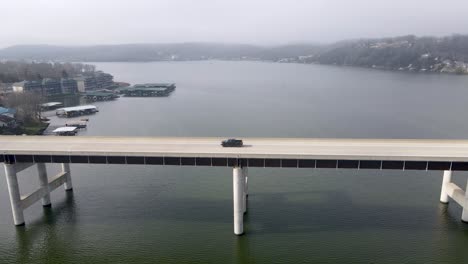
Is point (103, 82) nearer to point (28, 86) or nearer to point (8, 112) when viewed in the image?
point (28, 86)

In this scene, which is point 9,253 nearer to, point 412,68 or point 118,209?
point 118,209

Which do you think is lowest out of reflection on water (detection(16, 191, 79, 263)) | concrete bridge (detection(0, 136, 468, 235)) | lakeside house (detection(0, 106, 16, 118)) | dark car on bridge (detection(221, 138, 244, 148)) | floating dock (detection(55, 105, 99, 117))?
reflection on water (detection(16, 191, 79, 263))

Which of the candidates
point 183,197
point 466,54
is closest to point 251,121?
point 183,197

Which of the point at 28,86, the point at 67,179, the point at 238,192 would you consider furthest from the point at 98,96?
the point at 238,192

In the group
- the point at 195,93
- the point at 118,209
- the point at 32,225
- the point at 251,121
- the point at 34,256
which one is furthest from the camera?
the point at 195,93

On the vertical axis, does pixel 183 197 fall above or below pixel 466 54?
below

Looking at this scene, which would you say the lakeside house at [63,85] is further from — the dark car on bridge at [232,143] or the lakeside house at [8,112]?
the dark car on bridge at [232,143]

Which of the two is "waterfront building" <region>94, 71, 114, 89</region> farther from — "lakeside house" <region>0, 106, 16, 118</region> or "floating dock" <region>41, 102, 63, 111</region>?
"lakeside house" <region>0, 106, 16, 118</region>

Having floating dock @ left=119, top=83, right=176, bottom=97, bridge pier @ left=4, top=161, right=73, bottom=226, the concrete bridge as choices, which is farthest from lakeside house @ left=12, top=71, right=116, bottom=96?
the concrete bridge
